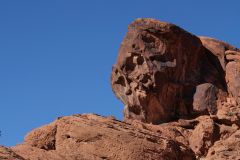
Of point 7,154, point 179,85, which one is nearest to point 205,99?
point 179,85

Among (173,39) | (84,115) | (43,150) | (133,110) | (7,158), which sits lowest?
(7,158)

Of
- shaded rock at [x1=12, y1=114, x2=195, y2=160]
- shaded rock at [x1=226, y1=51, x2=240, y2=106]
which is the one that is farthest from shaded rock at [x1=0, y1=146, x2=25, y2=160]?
shaded rock at [x1=226, y1=51, x2=240, y2=106]

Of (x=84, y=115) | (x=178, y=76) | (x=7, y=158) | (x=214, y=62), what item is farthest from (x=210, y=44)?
(x=7, y=158)

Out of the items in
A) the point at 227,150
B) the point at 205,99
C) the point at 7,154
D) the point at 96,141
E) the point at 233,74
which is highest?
the point at 233,74

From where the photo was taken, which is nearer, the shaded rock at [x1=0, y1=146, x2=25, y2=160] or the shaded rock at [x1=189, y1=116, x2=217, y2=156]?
the shaded rock at [x1=0, y1=146, x2=25, y2=160]

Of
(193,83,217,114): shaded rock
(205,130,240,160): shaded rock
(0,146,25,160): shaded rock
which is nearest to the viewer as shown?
(0,146,25,160): shaded rock

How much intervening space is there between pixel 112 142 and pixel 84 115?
240 cm

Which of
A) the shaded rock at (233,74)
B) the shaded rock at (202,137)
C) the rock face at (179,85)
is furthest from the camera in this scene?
the shaded rock at (233,74)

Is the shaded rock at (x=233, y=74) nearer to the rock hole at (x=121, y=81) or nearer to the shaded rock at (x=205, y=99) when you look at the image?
the shaded rock at (x=205, y=99)

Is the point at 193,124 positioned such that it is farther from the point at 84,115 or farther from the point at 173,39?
the point at 84,115

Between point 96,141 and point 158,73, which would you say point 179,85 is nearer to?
point 158,73

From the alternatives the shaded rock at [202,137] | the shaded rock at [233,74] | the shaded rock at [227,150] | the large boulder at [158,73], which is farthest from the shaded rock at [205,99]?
the shaded rock at [227,150]

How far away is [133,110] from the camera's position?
31766 millimetres

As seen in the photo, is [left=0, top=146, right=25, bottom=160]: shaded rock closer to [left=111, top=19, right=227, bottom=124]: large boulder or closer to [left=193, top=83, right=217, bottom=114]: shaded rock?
[left=111, top=19, right=227, bottom=124]: large boulder
